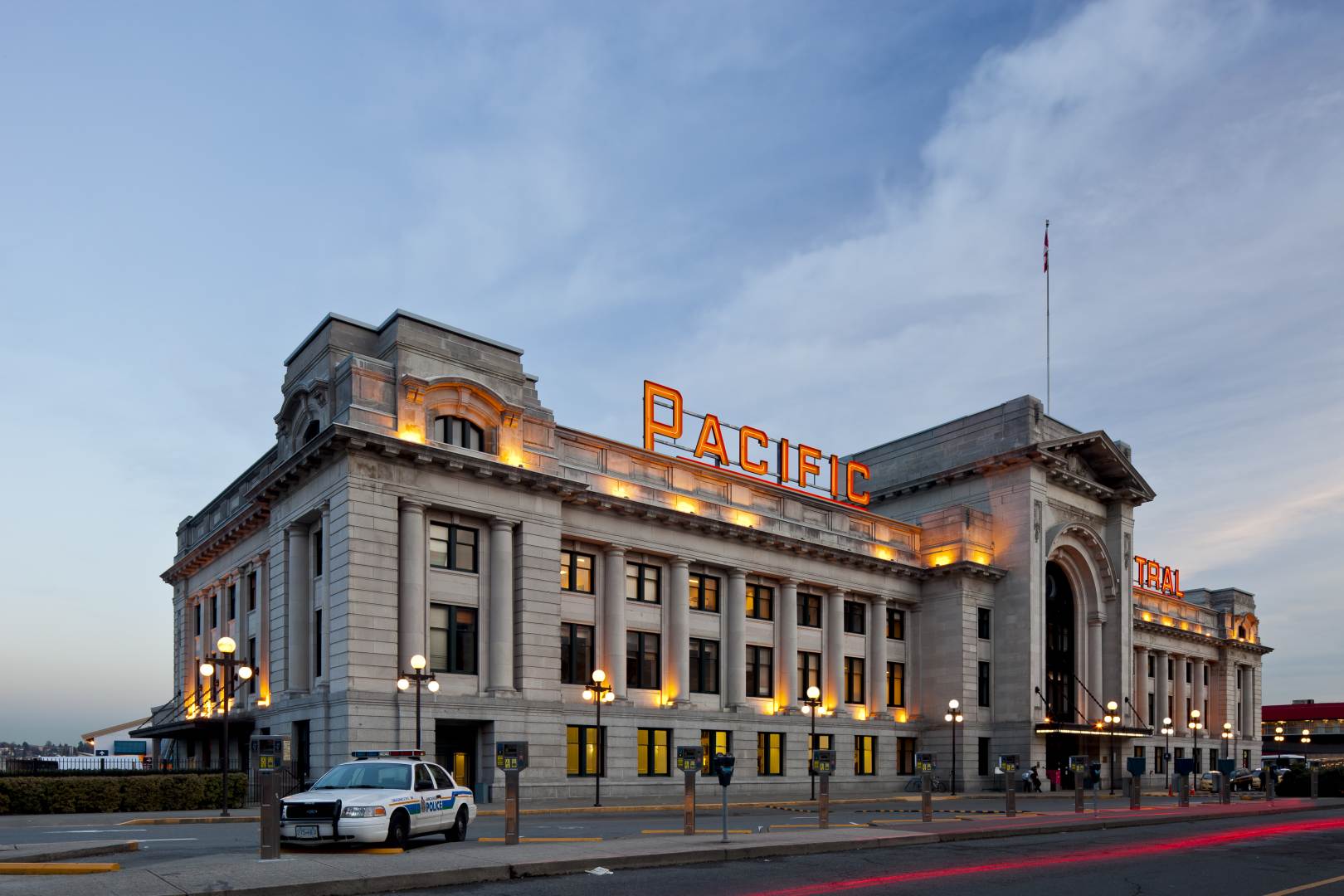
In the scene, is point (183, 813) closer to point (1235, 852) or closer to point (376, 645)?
point (376, 645)

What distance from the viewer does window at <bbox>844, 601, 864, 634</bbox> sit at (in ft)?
195

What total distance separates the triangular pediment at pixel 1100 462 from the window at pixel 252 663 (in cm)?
4238

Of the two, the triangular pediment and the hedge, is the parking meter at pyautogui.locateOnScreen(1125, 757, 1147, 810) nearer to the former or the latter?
the triangular pediment

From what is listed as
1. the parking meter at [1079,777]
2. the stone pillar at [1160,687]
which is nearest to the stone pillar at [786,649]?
the parking meter at [1079,777]

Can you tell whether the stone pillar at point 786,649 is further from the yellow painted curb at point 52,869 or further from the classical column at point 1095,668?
the yellow painted curb at point 52,869

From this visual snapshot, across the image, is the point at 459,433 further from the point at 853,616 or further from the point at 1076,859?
the point at 1076,859

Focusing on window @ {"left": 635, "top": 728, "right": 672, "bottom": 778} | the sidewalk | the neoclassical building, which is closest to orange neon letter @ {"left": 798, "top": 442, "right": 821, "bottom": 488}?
the neoclassical building

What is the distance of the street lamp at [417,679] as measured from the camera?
34.5 m

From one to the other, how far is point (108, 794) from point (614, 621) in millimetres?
20360

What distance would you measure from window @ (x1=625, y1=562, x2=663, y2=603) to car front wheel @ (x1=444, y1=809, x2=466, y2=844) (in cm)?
2668

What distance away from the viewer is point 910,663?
62.2 meters

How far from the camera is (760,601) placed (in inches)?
2164

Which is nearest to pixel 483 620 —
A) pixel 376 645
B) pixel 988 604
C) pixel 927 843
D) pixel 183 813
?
pixel 376 645

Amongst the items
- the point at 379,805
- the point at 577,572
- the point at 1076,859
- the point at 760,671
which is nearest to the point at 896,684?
the point at 760,671
